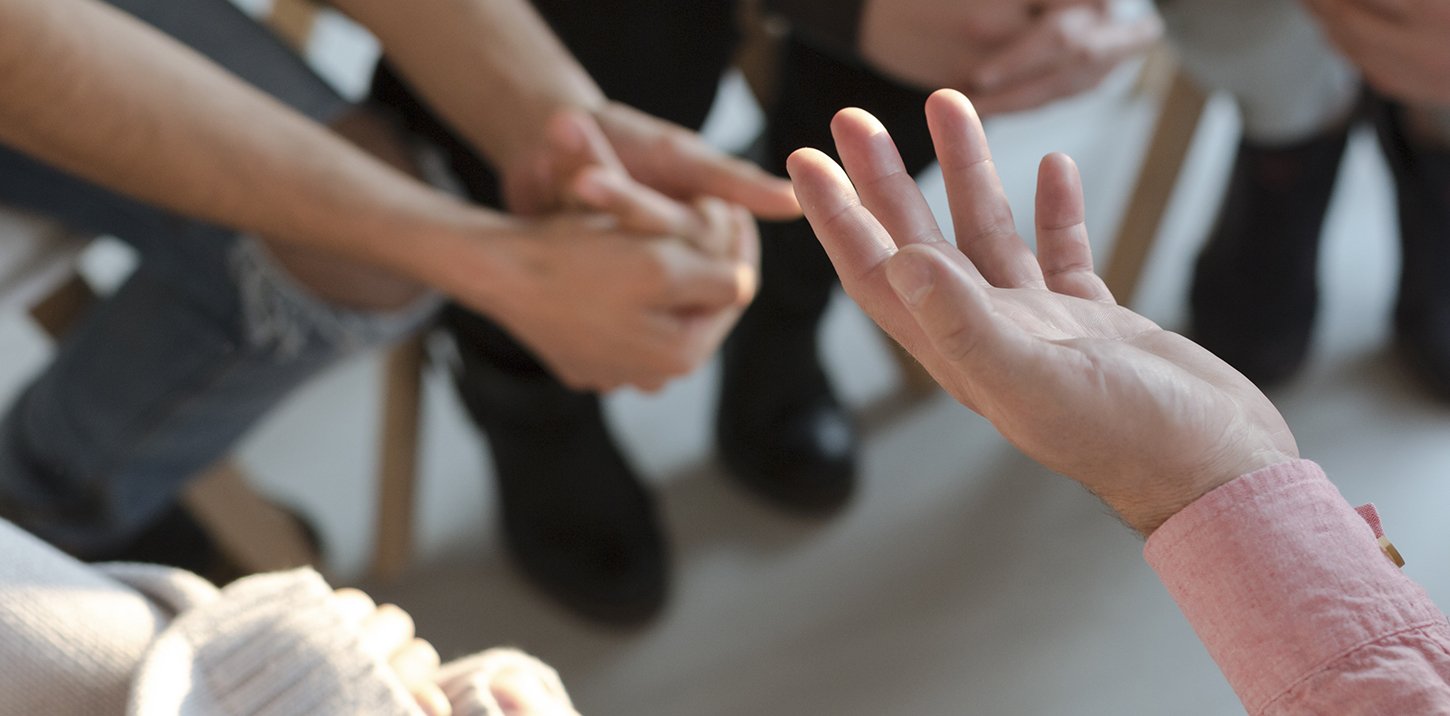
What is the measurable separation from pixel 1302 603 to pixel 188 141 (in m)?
0.48

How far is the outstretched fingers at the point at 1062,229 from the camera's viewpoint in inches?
11.5

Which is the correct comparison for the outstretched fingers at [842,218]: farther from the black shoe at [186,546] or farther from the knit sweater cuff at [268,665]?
the black shoe at [186,546]

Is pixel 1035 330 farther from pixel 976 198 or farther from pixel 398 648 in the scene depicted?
pixel 398 648

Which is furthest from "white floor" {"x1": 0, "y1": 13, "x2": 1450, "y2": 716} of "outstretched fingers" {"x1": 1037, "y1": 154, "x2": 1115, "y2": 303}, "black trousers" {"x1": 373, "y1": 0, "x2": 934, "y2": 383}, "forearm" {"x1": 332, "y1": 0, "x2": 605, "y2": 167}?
"forearm" {"x1": 332, "y1": 0, "x2": 605, "y2": 167}

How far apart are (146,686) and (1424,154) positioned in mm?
879

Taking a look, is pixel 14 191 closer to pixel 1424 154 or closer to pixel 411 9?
pixel 411 9

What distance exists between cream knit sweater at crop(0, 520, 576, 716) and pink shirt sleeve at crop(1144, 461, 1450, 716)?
20cm

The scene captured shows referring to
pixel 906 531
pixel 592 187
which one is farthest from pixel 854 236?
pixel 906 531

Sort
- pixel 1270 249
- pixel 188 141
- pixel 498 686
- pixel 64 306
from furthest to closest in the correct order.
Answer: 1. pixel 1270 249
2. pixel 64 306
3. pixel 188 141
4. pixel 498 686

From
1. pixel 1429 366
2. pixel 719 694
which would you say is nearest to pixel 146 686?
pixel 719 694

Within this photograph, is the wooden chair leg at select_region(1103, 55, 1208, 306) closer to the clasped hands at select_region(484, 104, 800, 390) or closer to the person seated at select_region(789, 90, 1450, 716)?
the clasped hands at select_region(484, 104, 800, 390)

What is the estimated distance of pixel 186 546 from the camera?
0.83 metres

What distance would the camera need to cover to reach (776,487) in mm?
853

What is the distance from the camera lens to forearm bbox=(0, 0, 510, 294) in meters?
0.47
